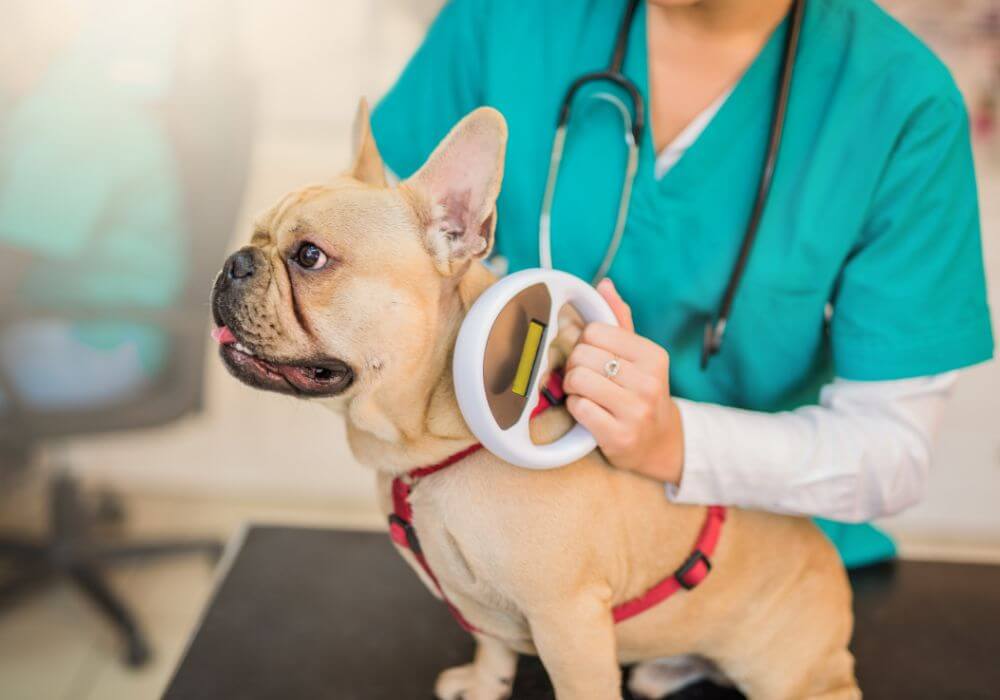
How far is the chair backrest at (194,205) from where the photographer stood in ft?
4.88

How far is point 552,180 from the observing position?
87 cm

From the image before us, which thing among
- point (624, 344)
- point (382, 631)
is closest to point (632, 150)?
point (624, 344)

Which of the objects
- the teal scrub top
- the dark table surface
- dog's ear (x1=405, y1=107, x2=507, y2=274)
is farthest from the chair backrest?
dog's ear (x1=405, y1=107, x2=507, y2=274)

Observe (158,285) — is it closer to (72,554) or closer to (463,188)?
(72,554)

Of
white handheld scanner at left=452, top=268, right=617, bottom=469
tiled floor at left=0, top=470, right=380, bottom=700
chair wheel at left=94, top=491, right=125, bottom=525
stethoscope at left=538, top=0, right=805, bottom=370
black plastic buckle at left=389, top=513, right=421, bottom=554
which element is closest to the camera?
white handheld scanner at left=452, top=268, right=617, bottom=469

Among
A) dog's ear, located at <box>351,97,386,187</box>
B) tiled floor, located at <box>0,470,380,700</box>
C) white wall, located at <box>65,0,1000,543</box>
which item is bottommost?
tiled floor, located at <box>0,470,380,700</box>

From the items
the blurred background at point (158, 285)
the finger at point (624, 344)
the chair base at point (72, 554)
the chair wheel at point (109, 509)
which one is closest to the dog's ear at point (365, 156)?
the finger at point (624, 344)

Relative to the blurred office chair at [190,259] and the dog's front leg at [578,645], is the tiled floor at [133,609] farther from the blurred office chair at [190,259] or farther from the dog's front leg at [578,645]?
A: the dog's front leg at [578,645]

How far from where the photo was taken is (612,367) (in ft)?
2.19

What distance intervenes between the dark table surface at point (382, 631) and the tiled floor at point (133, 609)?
74 centimetres

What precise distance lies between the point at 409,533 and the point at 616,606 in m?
0.19

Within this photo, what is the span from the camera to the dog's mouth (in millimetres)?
614

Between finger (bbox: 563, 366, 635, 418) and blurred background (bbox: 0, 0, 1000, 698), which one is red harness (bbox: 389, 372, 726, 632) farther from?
blurred background (bbox: 0, 0, 1000, 698)

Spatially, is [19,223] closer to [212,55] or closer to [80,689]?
[212,55]
